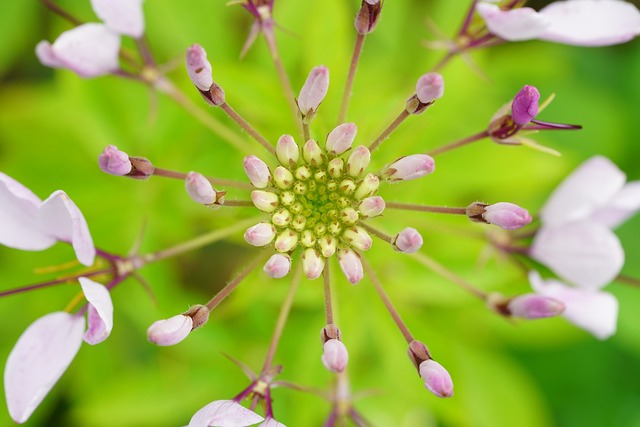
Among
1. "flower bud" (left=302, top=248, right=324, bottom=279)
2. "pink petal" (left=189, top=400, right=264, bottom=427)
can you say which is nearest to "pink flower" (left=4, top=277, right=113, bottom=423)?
"pink petal" (left=189, top=400, right=264, bottom=427)

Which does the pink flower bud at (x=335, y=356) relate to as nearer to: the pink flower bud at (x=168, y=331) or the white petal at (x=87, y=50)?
the pink flower bud at (x=168, y=331)

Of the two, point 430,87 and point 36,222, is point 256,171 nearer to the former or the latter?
point 430,87

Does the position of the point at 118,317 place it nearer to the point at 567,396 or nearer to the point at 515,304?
the point at 515,304

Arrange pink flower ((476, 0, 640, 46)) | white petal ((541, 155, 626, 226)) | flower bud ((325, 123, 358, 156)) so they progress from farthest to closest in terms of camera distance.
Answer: white petal ((541, 155, 626, 226)), pink flower ((476, 0, 640, 46)), flower bud ((325, 123, 358, 156))

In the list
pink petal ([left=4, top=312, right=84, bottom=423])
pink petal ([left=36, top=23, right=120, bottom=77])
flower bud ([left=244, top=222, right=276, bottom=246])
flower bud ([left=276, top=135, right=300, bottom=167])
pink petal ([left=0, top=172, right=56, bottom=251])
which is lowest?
pink petal ([left=4, top=312, right=84, bottom=423])

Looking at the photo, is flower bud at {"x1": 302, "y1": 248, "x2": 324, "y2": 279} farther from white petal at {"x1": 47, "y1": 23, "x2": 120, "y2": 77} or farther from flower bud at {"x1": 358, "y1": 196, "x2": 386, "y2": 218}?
white petal at {"x1": 47, "y1": 23, "x2": 120, "y2": 77}

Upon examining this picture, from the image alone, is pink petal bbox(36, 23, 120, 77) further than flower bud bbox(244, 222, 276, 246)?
Yes

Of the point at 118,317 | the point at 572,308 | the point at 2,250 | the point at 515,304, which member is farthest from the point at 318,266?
the point at 2,250
